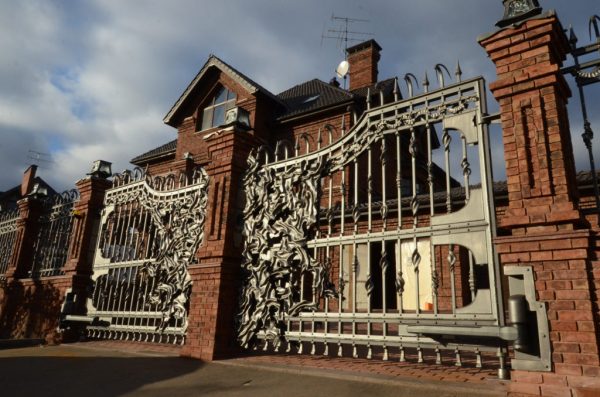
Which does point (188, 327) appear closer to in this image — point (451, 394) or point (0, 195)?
point (451, 394)

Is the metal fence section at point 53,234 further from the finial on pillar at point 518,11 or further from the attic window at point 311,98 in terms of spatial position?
the attic window at point 311,98

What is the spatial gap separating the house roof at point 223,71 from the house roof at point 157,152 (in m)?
1.27

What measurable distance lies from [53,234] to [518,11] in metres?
9.43

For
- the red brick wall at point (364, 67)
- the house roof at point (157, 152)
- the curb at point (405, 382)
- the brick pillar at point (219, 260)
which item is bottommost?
the curb at point (405, 382)

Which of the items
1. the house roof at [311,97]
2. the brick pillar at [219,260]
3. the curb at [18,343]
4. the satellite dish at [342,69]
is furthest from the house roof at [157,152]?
the brick pillar at [219,260]

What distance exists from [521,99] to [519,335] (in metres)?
1.89

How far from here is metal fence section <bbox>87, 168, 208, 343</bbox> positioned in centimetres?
580

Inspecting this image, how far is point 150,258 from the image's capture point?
6.38 meters

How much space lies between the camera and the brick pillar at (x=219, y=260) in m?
4.85

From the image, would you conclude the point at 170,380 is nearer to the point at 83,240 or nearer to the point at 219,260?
the point at 219,260

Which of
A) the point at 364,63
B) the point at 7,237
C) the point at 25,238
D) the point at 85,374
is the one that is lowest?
the point at 85,374

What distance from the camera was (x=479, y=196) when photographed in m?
3.45

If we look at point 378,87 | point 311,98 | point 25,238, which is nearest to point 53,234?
point 25,238

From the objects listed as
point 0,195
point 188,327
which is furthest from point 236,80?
point 0,195
